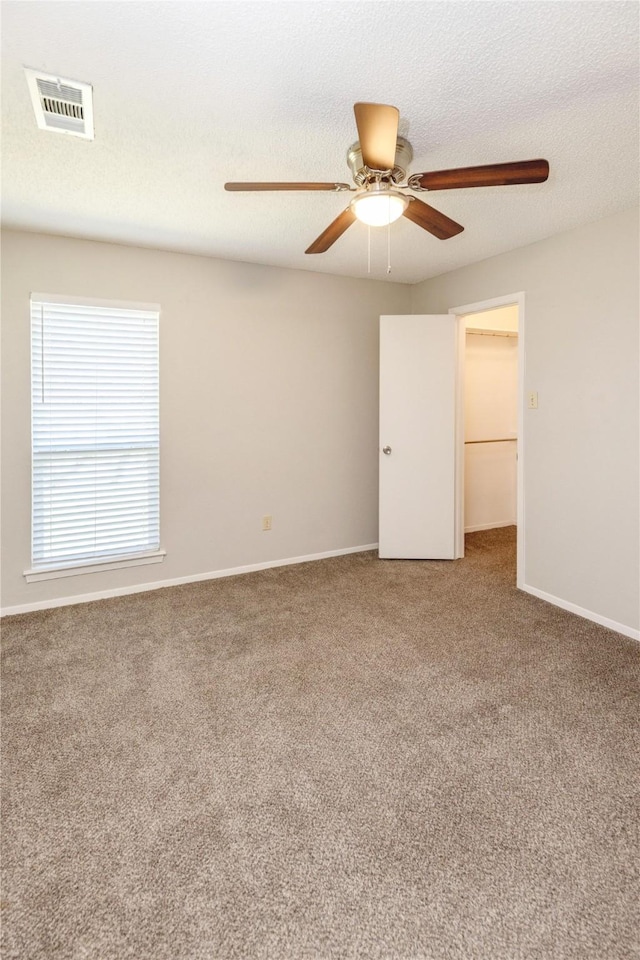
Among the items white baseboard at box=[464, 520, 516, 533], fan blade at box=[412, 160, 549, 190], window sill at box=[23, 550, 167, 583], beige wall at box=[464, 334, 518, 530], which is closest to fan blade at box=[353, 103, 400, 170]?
fan blade at box=[412, 160, 549, 190]

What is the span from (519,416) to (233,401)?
218cm

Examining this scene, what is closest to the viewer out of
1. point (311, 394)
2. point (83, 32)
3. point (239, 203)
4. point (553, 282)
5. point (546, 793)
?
point (83, 32)

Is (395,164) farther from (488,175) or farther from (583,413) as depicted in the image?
(583,413)

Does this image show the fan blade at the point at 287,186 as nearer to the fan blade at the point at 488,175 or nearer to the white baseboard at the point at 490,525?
the fan blade at the point at 488,175

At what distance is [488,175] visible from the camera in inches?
70.5

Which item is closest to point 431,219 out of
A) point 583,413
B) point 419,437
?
point 583,413

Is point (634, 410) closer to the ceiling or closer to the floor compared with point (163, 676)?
closer to the ceiling

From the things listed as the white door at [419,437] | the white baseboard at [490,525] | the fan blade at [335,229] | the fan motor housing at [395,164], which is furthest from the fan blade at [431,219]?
the white baseboard at [490,525]

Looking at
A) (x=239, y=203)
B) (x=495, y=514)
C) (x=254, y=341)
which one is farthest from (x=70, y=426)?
(x=495, y=514)

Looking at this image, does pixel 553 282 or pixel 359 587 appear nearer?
pixel 553 282

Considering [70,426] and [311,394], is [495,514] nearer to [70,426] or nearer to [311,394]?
[311,394]

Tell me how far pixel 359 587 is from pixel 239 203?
2665mm

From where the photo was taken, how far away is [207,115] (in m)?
1.98

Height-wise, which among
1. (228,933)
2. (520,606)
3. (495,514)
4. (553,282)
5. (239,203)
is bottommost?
(228,933)
